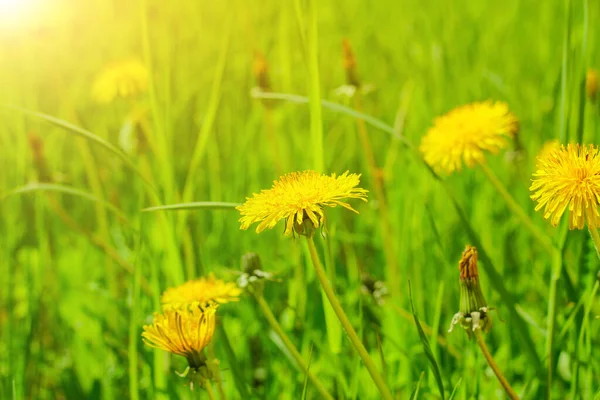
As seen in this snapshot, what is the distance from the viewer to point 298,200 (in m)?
0.57

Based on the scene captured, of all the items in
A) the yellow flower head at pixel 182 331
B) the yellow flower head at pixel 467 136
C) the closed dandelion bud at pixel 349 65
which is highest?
the closed dandelion bud at pixel 349 65

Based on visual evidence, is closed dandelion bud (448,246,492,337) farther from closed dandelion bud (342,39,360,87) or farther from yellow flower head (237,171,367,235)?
closed dandelion bud (342,39,360,87)

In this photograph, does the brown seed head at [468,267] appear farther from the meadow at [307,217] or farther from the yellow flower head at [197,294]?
the yellow flower head at [197,294]

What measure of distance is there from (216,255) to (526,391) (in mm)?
747

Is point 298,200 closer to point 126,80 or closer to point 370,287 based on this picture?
point 370,287

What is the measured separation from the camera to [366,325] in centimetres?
113

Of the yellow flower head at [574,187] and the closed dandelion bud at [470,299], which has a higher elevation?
the yellow flower head at [574,187]

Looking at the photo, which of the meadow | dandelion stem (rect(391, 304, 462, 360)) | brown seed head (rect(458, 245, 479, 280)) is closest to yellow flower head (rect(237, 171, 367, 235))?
the meadow

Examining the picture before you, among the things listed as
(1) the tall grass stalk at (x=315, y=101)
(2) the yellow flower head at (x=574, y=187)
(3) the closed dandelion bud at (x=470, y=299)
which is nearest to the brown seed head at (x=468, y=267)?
(3) the closed dandelion bud at (x=470, y=299)

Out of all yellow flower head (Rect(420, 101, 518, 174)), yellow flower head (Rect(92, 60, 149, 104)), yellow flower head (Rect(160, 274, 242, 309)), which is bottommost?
yellow flower head (Rect(160, 274, 242, 309))

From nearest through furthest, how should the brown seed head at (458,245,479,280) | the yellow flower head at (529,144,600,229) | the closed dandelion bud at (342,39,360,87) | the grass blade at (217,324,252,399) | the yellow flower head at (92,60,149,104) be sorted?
the yellow flower head at (529,144,600,229), the brown seed head at (458,245,479,280), the grass blade at (217,324,252,399), the closed dandelion bud at (342,39,360,87), the yellow flower head at (92,60,149,104)

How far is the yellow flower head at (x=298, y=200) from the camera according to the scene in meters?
0.56

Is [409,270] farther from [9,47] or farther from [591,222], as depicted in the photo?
[9,47]

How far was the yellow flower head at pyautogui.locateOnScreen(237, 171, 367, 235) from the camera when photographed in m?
0.56
